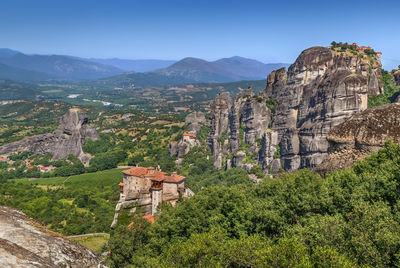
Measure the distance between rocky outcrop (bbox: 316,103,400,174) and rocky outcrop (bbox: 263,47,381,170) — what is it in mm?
24056

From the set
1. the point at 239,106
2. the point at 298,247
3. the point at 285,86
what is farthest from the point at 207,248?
the point at 239,106

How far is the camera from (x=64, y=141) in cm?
8950

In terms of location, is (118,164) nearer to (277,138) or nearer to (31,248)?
(277,138)

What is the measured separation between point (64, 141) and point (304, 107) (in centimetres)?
7424

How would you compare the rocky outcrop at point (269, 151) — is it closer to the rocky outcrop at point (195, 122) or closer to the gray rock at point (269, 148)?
the gray rock at point (269, 148)

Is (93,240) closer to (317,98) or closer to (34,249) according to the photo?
(34,249)

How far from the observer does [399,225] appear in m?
10.8

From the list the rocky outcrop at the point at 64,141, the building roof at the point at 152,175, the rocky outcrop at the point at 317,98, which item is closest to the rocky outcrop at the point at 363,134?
the building roof at the point at 152,175

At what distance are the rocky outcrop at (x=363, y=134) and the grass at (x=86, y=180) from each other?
179 ft

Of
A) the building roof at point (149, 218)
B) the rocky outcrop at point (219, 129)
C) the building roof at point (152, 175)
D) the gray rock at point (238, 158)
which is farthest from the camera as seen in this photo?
the rocky outcrop at point (219, 129)

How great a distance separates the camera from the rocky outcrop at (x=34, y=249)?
4934 millimetres

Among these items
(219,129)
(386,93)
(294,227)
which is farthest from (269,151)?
(294,227)

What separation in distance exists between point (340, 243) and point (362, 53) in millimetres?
56167

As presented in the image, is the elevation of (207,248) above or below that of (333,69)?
below
